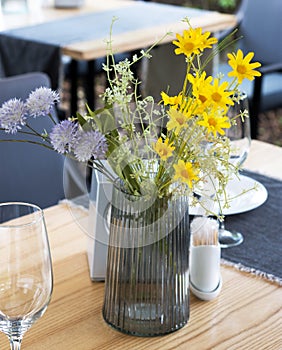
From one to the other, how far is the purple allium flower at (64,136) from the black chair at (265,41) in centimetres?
237

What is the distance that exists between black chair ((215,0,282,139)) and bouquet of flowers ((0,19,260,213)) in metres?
2.29

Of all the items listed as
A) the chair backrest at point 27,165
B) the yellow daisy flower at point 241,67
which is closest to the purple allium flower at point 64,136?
the yellow daisy flower at point 241,67

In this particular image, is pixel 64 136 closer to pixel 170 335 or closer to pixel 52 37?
pixel 170 335

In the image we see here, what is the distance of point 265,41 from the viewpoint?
3.51m

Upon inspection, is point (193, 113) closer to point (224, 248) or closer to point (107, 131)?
point (107, 131)

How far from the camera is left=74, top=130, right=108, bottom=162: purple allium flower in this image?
0.92 m

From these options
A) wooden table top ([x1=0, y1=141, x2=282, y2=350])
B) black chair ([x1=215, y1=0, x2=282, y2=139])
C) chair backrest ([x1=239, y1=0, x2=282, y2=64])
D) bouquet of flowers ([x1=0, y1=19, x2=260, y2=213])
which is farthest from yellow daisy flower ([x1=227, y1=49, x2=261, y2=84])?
chair backrest ([x1=239, y1=0, x2=282, y2=64])

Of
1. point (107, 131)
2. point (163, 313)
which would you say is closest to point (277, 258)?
Result: point (163, 313)

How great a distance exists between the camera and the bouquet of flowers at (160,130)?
35.6 inches

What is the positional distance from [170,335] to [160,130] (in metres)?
0.29

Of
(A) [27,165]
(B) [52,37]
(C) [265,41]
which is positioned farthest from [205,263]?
(C) [265,41]

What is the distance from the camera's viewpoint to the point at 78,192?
3.97ft

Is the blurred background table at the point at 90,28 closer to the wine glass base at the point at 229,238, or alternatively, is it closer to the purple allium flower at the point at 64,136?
the wine glass base at the point at 229,238

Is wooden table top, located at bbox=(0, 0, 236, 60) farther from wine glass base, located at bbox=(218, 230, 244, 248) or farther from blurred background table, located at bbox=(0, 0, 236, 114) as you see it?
wine glass base, located at bbox=(218, 230, 244, 248)
